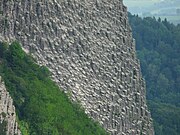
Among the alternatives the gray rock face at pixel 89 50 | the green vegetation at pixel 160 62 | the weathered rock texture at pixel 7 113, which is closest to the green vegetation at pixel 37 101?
the gray rock face at pixel 89 50

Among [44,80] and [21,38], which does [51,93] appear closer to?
[44,80]

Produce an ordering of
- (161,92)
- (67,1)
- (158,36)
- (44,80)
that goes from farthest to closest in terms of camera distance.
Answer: (158,36) → (161,92) → (67,1) → (44,80)

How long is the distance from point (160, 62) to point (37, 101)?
4309 inches

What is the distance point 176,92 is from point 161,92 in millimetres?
3299

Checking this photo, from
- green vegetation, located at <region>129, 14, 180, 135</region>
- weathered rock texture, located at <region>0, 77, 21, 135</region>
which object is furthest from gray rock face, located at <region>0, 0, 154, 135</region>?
green vegetation, located at <region>129, 14, 180, 135</region>

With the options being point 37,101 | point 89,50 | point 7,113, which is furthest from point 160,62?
point 7,113

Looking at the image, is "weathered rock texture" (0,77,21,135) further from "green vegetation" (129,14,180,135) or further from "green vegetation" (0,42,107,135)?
"green vegetation" (129,14,180,135)

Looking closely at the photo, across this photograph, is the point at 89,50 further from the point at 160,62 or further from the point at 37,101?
the point at 160,62

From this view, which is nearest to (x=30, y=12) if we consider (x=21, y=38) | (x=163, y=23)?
(x=21, y=38)

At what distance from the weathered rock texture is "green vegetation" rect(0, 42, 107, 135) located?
328 cm

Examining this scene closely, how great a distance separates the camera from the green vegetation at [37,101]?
48.4m

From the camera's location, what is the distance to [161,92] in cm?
Answer: 14350

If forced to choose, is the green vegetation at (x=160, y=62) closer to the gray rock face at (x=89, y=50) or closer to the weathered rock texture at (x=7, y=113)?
the gray rock face at (x=89, y=50)

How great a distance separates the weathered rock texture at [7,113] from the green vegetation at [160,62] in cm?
6540
